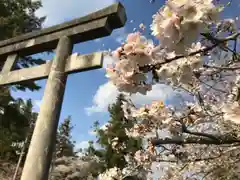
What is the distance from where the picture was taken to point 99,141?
52.5ft

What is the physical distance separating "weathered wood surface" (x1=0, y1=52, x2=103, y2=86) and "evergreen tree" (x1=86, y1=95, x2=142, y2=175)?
10672 millimetres

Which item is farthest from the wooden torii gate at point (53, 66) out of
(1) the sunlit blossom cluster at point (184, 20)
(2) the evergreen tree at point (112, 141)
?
(2) the evergreen tree at point (112, 141)

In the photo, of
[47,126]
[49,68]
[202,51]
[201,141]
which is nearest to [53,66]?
[49,68]

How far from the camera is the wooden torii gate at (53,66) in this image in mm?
2424

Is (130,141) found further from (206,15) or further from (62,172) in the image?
(206,15)

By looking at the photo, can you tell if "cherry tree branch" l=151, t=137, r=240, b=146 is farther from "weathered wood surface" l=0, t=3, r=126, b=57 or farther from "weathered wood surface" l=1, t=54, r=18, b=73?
"weathered wood surface" l=1, t=54, r=18, b=73

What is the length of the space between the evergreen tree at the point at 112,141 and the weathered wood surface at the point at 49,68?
10672 millimetres

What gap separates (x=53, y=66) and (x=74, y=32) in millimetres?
432

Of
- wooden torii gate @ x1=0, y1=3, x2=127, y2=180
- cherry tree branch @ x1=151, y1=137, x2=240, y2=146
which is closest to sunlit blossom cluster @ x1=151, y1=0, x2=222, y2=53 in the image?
cherry tree branch @ x1=151, y1=137, x2=240, y2=146

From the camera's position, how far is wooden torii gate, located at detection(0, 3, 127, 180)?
95.4 inches

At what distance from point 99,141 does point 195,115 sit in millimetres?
13911

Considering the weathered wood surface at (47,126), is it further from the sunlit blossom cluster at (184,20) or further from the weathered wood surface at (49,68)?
the sunlit blossom cluster at (184,20)

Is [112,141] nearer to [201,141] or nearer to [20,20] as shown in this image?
[20,20]

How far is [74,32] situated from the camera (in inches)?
115
